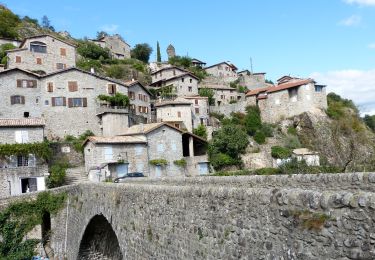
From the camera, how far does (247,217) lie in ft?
23.5

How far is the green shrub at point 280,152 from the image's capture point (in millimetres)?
53938

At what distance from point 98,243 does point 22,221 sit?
31.1 ft

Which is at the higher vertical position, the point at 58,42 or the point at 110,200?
the point at 58,42

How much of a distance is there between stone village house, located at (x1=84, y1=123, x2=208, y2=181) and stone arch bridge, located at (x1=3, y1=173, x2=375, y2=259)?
22.8 metres

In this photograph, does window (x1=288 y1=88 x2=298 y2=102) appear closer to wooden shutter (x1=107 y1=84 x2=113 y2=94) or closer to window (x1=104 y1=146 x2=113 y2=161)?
wooden shutter (x1=107 y1=84 x2=113 y2=94)

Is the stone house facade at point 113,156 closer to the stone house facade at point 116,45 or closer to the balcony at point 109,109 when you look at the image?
the balcony at point 109,109

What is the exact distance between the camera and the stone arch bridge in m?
5.26

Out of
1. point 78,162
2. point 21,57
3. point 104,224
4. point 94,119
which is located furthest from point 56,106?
point 104,224

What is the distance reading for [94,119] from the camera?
164 feet

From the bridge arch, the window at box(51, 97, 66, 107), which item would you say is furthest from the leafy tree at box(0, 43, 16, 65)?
the bridge arch

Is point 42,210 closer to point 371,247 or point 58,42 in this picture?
point 371,247

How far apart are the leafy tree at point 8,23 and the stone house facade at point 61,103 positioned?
3436cm

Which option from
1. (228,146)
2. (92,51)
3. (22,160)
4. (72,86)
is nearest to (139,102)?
(72,86)

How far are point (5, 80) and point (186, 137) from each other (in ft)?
76.2
